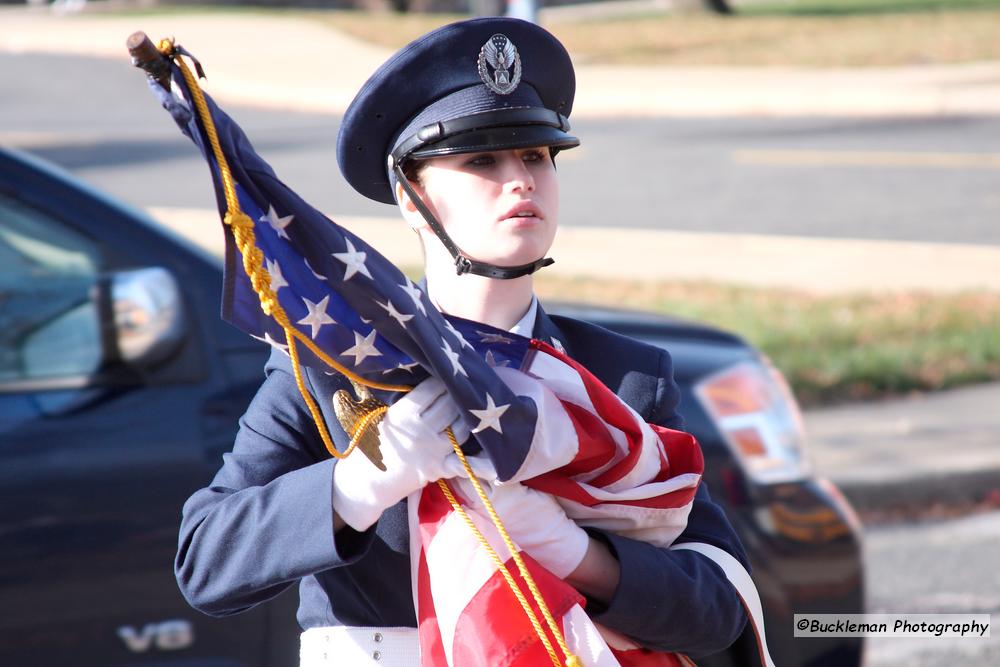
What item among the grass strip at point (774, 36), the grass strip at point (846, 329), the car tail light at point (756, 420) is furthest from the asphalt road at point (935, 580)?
the grass strip at point (774, 36)

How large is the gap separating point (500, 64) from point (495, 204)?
225 millimetres

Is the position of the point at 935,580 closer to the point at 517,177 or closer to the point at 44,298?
the point at 44,298

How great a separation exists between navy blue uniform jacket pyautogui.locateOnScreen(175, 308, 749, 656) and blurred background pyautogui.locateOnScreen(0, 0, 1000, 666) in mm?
1266

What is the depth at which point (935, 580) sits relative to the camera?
16.1ft

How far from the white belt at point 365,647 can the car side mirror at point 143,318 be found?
1371mm

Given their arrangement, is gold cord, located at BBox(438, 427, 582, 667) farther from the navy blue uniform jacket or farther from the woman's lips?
the woman's lips

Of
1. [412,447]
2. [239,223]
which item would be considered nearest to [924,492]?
[412,447]

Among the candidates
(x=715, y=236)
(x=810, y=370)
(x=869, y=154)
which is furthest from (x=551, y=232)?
(x=869, y=154)

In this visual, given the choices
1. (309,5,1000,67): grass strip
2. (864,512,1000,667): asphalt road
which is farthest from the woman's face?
(309,5,1000,67): grass strip

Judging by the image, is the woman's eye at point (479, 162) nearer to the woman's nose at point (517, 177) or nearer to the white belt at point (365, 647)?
the woman's nose at point (517, 177)

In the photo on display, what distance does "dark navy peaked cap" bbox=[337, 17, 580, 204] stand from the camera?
1.86 metres

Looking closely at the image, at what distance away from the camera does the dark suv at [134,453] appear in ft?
9.73

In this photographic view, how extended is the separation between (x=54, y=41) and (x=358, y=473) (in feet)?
79.7

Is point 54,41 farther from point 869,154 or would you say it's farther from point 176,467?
point 176,467
